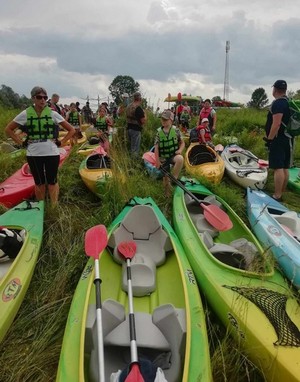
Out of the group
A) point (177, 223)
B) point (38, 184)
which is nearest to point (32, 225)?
point (38, 184)

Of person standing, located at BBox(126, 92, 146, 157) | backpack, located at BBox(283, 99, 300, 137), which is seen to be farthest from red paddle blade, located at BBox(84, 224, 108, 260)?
person standing, located at BBox(126, 92, 146, 157)

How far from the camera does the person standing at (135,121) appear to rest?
648 centimetres

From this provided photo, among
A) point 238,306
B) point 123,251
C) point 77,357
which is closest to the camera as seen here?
point 77,357

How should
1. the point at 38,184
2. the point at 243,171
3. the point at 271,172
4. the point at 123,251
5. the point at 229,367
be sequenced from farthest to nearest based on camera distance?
the point at 271,172 → the point at 243,171 → the point at 38,184 → the point at 123,251 → the point at 229,367

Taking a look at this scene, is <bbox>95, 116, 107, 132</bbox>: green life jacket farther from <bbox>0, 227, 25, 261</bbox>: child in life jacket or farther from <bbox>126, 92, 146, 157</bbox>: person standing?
<bbox>0, 227, 25, 261</bbox>: child in life jacket

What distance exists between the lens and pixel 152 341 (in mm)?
2248

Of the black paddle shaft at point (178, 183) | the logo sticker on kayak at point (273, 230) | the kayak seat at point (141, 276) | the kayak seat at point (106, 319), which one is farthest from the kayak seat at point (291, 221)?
the kayak seat at point (106, 319)

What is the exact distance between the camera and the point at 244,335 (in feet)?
7.53

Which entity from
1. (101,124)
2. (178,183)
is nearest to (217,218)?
(178,183)

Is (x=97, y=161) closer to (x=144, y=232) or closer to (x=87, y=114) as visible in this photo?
(x=144, y=232)

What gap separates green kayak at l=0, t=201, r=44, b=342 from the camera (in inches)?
103

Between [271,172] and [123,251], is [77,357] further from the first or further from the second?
[271,172]

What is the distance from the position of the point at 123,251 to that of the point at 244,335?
137 centimetres

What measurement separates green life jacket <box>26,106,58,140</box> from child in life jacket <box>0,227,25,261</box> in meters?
1.24
